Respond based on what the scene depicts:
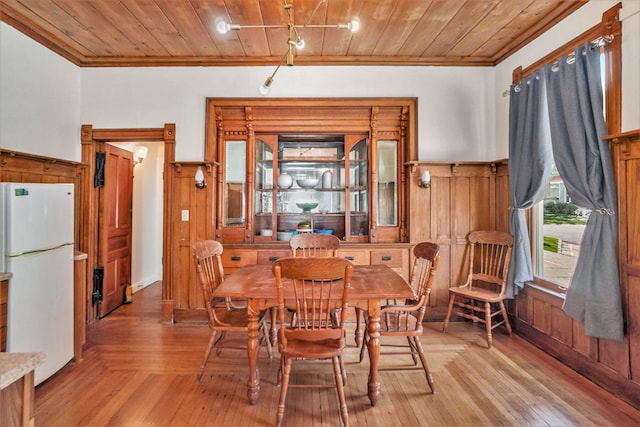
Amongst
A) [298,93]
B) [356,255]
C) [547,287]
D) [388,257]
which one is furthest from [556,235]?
[298,93]

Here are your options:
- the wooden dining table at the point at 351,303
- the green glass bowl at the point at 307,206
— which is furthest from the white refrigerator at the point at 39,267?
the green glass bowl at the point at 307,206

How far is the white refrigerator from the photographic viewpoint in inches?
80.4

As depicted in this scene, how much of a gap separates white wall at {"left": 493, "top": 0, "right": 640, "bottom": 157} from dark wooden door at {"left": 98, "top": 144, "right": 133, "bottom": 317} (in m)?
4.56

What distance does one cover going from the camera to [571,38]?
264cm

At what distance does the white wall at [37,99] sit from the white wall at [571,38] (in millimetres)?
4710

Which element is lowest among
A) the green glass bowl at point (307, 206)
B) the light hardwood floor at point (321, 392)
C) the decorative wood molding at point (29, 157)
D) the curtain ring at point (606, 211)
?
the light hardwood floor at point (321, 392)

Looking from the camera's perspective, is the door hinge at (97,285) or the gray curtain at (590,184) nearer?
the gray curtain at (590,184)

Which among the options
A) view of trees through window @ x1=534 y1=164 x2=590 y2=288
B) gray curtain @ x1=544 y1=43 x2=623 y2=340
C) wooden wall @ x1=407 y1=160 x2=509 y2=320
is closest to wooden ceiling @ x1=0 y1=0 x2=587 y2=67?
gray curtain @ x1=544 y1=43 x2=623 y2=340

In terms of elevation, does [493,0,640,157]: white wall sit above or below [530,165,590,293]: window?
above

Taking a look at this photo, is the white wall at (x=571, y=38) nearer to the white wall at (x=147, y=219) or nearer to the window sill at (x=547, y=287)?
the window sill at (x=547, y=287)

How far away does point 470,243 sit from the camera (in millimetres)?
3643

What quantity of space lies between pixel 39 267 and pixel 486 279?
385cm

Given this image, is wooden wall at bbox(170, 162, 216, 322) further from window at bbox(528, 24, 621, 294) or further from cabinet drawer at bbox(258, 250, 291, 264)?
window at bbox(528, 24, 621, 294)

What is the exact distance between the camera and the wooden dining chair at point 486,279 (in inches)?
123
